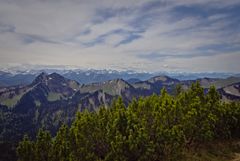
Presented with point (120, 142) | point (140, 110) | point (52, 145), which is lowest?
point (52, 145)

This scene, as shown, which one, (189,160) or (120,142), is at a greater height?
(120,142)

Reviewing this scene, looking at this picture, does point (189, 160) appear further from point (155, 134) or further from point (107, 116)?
point (107, 116)

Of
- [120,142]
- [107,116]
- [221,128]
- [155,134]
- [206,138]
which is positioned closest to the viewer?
[120,142]

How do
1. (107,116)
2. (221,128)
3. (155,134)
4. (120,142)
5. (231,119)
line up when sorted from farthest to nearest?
(231,119) → (221,128) → (107,116) → (155,134) → (120,142)

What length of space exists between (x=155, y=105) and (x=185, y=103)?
880cm

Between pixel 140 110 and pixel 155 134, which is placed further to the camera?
pixel 140 110

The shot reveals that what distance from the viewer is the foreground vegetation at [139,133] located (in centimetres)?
4225

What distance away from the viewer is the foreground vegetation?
42.2 meters

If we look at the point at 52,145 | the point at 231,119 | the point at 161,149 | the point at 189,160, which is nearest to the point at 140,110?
the point at 161,149

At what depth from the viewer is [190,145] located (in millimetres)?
51750

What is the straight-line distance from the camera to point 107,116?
50.5m

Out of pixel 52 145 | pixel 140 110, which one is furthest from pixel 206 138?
pixel 52 145

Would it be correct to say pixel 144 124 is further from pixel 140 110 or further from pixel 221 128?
pixel 221 128

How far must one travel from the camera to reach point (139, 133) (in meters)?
41.9
